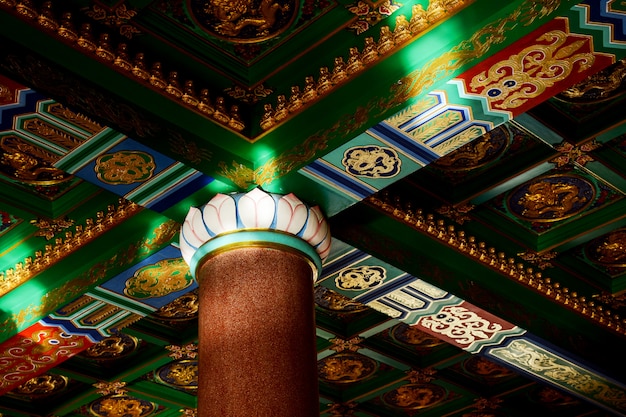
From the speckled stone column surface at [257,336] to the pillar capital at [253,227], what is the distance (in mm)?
65

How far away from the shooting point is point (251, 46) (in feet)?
18.0

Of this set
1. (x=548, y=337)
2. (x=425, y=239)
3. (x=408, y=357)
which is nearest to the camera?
(x=425, y=239)

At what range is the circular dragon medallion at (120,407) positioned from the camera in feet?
29.9

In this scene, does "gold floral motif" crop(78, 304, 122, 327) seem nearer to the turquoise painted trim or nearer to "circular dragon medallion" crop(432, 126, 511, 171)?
the turquoise painted trim

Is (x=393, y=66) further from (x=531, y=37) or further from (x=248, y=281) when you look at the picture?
(x=248, y=281)

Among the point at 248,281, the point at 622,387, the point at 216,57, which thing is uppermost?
the point at 216,57

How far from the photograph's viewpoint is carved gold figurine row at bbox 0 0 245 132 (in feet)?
15.5

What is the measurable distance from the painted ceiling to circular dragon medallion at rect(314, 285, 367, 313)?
2 cm

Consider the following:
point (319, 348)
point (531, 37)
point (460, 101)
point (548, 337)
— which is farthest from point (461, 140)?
point (319, 348)

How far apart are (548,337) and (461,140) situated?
294cm

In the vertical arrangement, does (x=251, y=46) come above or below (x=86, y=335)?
above

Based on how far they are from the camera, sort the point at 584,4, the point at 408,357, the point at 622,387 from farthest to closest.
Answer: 1. the point at 408,357
2. the point at 622,387
3. the point at 584,4

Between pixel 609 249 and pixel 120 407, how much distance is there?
16.3 feet

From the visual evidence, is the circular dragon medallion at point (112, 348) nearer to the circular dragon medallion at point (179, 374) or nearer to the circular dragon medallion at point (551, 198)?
the circular dragon medallion at point (179, 374)
